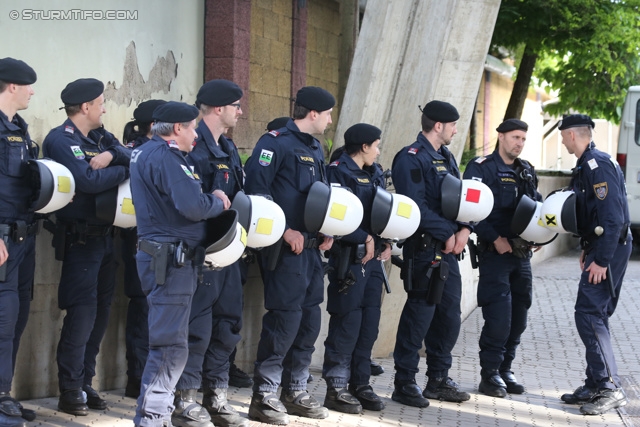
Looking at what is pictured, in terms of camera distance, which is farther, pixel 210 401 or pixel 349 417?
pixel 349 417

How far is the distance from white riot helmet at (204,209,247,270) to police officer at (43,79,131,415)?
2.52ft

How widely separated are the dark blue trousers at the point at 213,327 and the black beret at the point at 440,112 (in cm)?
→ 194

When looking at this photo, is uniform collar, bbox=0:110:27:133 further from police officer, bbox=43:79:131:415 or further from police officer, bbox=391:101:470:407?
police officer, bbox=391:101:470:407

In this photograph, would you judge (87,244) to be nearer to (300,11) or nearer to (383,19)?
(383,19)

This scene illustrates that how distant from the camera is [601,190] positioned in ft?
22.8

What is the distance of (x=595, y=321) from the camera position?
709 cm

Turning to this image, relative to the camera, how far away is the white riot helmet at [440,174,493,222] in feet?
22.6

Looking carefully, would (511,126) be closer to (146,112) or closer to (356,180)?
(356,180)

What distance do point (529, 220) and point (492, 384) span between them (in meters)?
1.23

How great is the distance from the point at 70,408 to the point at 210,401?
0.82 meters

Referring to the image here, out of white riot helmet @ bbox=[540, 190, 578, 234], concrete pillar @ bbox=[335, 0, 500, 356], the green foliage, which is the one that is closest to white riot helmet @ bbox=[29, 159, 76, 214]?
white riot helmet @ bbox=[540, 190, 578, 234]

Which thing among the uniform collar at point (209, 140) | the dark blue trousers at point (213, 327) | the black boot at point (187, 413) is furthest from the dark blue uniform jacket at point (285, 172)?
the black boot at point (187, 413)

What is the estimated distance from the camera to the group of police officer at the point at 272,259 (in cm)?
546

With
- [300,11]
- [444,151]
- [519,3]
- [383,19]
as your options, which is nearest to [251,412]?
[444,151]
